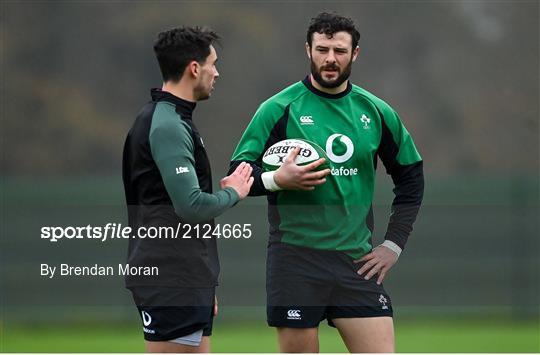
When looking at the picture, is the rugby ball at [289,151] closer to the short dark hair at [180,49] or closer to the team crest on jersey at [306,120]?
the team crest on jersey at [306,120]

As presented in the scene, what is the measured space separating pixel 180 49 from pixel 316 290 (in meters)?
1.32

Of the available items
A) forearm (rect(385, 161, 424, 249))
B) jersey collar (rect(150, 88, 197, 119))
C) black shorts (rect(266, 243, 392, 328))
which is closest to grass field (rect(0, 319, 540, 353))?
forearm (rect(385, 161, 424, 249))

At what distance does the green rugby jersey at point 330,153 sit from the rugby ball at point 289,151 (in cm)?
5

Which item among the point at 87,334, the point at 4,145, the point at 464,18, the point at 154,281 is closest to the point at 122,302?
the point at 87,334

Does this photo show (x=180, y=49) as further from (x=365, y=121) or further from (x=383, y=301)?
(x=383, y=301)

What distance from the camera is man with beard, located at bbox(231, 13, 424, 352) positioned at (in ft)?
17.0

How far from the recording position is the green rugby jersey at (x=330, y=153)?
204 inches

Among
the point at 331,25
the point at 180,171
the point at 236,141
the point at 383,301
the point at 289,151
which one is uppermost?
the point at 236,141

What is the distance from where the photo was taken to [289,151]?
512 centimetres

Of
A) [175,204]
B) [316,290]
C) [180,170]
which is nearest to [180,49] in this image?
[180,170]

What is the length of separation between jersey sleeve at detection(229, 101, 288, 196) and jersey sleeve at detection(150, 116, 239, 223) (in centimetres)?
62

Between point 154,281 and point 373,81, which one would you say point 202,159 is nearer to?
point 154,281

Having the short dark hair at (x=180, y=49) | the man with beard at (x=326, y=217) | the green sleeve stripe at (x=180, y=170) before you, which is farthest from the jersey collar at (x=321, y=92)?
the green sleeve stripe at (x=180, y=170)

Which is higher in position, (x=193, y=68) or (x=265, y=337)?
(x=265, y=337)
